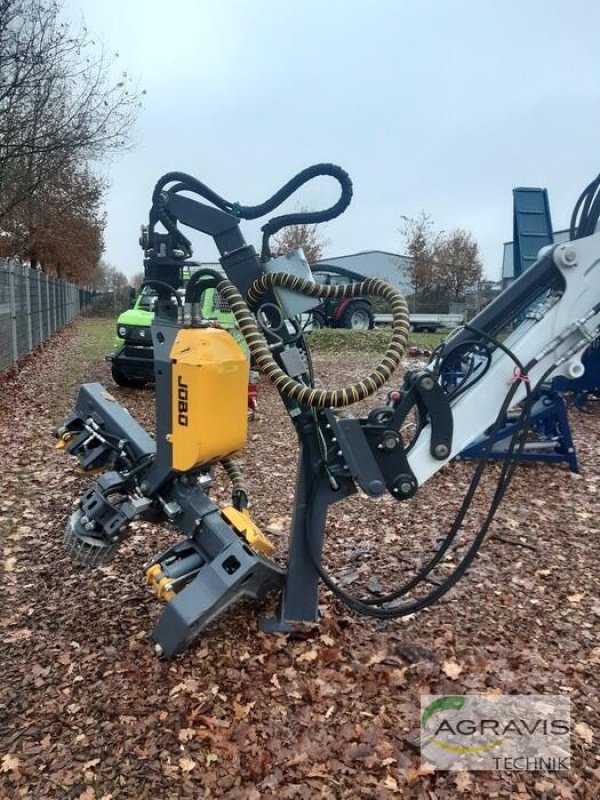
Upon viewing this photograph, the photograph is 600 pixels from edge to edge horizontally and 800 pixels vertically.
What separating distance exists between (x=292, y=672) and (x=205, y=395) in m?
1.34

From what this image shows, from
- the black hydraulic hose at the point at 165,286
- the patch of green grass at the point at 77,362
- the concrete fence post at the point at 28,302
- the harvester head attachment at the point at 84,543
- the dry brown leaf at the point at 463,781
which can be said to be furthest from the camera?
the concrete fence post at the point at 28,302

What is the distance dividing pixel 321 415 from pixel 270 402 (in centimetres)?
713

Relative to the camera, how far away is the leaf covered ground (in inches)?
98.2

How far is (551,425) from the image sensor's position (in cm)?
671

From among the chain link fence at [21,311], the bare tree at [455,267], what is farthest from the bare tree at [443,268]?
the chain link fence at [21,311]

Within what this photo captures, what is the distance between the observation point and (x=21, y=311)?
13.5 m

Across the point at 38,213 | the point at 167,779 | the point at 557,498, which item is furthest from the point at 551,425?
the point at 38,213

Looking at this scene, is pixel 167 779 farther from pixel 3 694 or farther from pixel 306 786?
pixel 3 694

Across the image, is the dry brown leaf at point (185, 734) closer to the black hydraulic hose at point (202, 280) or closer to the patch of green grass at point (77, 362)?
the black hydraulic hose at point (202, 280)

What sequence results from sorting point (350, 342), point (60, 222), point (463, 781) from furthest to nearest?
point (60, 222)
point (350, 342)
point (463, 781)

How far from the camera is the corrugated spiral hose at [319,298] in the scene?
2.86 metres

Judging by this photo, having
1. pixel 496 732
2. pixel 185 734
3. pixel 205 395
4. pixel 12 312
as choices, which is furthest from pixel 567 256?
pixel 12 312

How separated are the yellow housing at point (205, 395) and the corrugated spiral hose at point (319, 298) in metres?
0.15

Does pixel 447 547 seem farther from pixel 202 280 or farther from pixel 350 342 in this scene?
pixel 350 342
